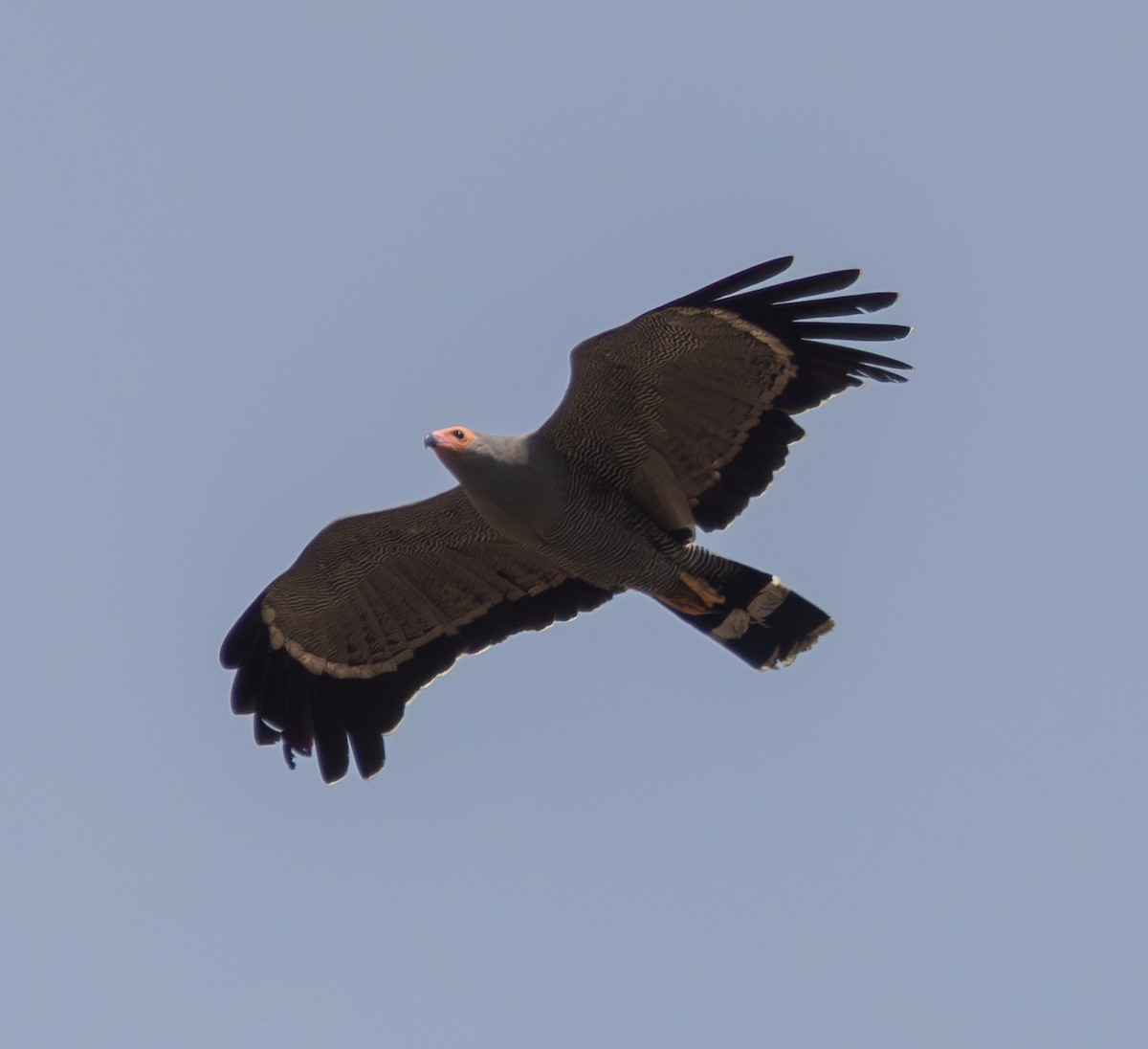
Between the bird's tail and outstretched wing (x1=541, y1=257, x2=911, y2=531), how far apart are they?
0.43 metres

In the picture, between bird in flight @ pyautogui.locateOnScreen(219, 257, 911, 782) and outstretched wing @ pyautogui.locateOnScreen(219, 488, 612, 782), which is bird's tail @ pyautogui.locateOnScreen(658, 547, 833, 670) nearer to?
bird in flight @ pyautogui.locateOnScreen(219, 257, 911, 782)

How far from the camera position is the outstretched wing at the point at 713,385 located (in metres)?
13.5

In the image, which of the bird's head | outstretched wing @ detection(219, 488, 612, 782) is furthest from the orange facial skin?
outstretched wing @ detection(219, 488, 612, 782)

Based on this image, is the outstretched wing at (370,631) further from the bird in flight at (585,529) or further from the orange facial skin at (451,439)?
the orange facial skin at (451,439)

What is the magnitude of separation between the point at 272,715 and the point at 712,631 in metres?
Result: 3.88

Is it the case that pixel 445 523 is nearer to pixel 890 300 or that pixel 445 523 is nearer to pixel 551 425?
pixel 551 425

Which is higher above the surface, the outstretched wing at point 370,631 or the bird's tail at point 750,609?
the outstretched wing at point 370,631

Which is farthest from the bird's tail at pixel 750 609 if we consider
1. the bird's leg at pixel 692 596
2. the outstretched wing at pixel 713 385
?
the outstretched wing at pixel 713 385

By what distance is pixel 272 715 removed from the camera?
1561 centimetres

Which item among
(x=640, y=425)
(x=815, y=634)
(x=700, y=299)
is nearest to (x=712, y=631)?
(x=815, y=634)

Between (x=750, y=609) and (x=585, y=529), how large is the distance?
157cm

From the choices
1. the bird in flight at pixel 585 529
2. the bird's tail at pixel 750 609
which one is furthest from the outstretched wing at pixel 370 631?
the bird's tail at pixel 750 609

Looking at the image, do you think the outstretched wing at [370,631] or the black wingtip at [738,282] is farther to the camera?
the outstretched wing at [370,631]

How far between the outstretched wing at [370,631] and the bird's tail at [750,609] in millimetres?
876
